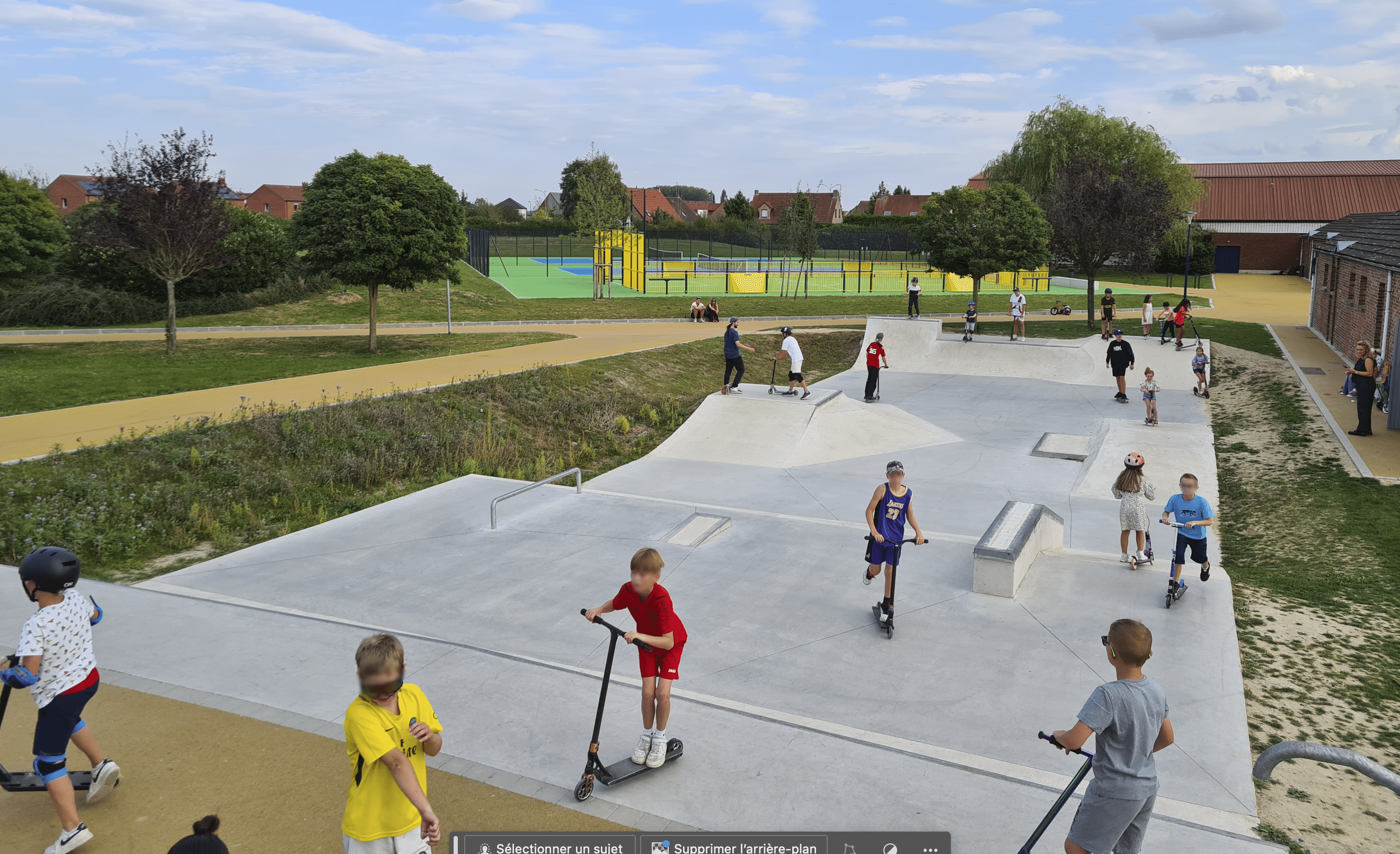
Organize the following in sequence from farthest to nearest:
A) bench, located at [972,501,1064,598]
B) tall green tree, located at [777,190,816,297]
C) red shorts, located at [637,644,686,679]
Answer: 1. tall green tree, located at [777,190,816,297]
2. bench, located at [972,501,1064,598]
3. red shorts, located at [637,644,686,679]

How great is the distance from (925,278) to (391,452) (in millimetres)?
43096

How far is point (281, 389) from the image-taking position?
16.2 meters

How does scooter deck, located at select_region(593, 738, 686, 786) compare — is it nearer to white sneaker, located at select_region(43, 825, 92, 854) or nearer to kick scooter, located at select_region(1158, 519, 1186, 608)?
white sneaker, located at select_region(43, 825, 92, 854)

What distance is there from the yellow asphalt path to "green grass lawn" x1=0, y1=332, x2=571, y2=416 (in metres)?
0.67

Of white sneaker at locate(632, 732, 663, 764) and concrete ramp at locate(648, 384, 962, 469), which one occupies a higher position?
concrete ramp at locate(648, 384, 962, 469)

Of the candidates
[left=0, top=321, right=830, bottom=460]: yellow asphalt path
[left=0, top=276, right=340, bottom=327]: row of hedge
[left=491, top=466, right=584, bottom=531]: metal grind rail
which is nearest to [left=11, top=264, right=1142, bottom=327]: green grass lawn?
[left=0, top=276, right=340, bottom=327]: row of hedge

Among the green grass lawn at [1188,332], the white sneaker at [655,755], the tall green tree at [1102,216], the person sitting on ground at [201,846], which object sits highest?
the tall green tree at [1102,216]

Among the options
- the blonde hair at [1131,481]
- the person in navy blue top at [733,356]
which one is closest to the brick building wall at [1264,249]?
the person in navy blue top at [733,356]

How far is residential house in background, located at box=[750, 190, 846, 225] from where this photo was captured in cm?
9231

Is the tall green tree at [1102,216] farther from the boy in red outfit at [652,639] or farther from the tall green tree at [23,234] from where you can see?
the tall green tree at [23,234]

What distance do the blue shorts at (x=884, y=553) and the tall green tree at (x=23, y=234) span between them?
65.1 feet

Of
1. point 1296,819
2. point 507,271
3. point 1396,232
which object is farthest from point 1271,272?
point 1296,819

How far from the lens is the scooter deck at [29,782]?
15.3 feet

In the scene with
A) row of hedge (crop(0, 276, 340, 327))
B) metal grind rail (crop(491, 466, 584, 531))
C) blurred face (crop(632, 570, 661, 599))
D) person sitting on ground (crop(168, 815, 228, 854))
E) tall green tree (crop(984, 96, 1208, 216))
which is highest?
tall green tree (crop(984, 96, 1208, 216))
